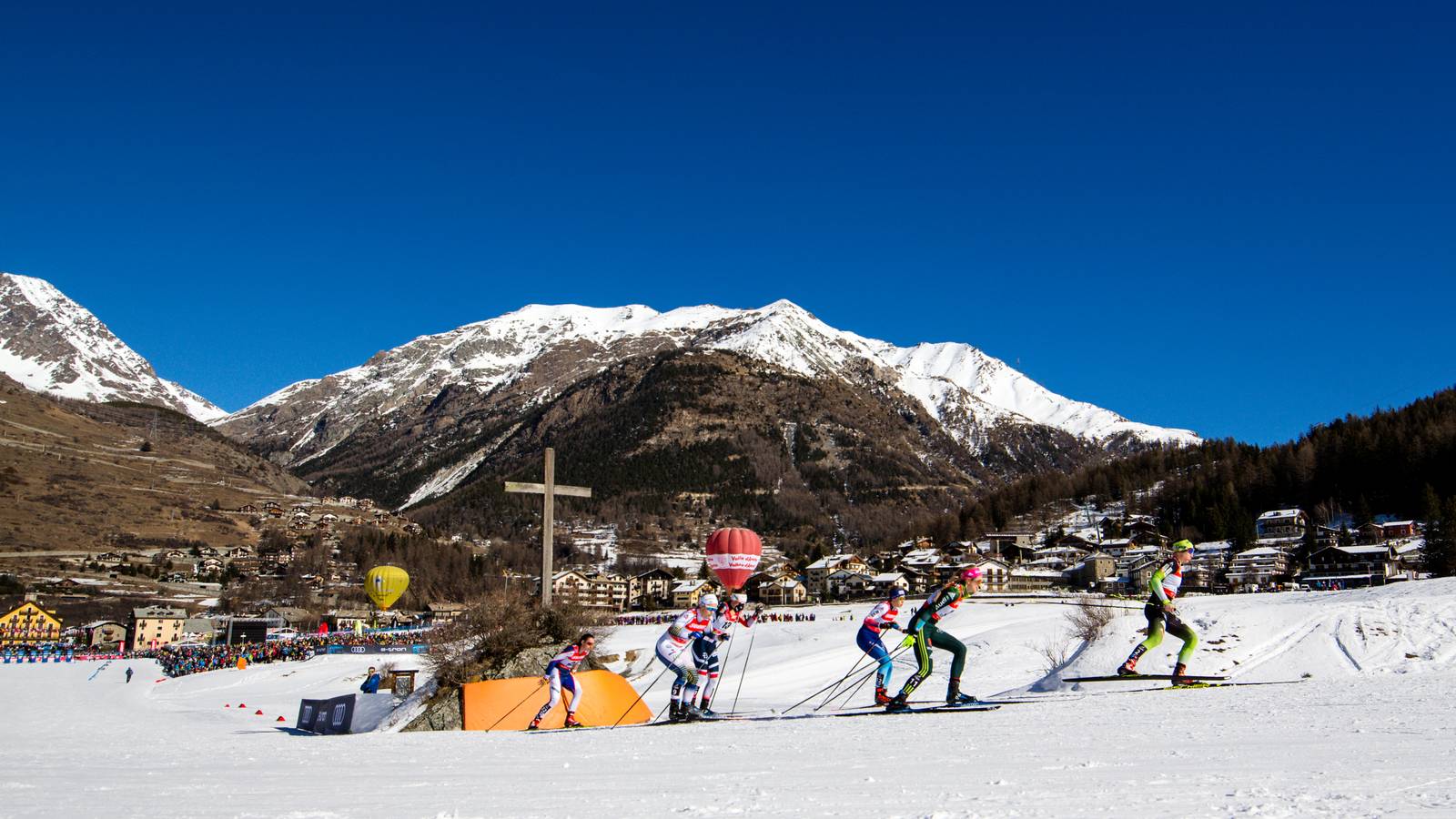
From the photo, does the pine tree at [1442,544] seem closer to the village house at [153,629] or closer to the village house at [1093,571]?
the village house at [1093,571]

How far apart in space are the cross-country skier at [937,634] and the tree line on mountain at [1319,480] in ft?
270

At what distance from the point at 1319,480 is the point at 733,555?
387ft

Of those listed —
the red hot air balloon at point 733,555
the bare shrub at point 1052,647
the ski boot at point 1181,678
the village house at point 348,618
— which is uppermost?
the red hot air balloon at point 733,555

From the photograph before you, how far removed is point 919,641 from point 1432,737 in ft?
21.6

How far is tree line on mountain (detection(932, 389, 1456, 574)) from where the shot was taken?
111 metres

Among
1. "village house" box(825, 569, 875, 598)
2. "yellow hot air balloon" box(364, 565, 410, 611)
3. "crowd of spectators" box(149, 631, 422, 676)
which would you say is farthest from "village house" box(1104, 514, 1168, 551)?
"yellow hot air balloon" box(364, 565, 410, 611)

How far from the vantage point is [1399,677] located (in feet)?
56.6

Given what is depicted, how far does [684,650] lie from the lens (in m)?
15.7

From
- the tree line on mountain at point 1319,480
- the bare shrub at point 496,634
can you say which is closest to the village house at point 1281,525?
the tree line on mountain at point 1319,480

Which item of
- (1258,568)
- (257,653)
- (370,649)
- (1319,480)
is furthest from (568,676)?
(1319,480)

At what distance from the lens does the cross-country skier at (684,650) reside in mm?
15414

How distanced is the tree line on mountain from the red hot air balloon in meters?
71.2

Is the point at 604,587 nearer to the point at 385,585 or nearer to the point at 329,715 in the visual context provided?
the point at 385,585

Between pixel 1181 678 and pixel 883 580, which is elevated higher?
pixel 1181 678
